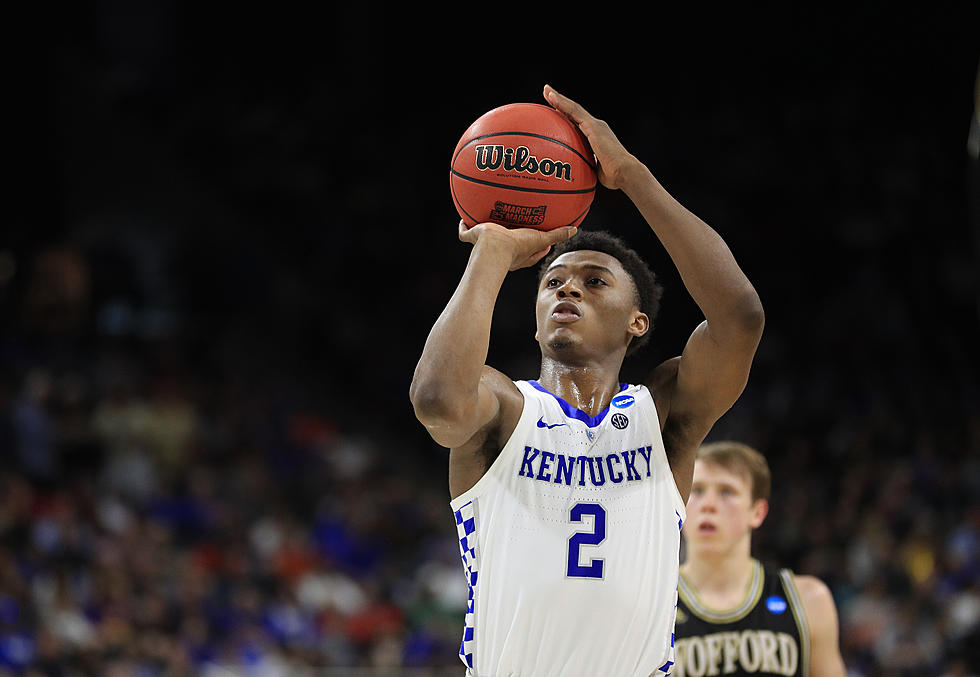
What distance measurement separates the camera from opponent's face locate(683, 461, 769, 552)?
4.64 meters

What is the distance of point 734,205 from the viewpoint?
48.4 ft

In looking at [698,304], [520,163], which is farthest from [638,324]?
[520,163]

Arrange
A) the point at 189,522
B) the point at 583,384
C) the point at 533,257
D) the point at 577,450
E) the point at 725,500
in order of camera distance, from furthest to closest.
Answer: the point at 189,522 → the point at 725,500 → the point at 583,384 → the point at 533,257 → the point at 577,450

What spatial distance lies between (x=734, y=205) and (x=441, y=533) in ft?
19.3

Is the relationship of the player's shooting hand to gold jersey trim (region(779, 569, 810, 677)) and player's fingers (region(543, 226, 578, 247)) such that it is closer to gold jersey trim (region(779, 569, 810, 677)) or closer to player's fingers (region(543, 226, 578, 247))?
player's fingers (region(543, 226, 578, 247))

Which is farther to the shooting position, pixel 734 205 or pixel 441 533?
pixel 734 205

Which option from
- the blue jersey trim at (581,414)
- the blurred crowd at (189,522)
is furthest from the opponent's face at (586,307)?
the blurred crowd at (189,522)

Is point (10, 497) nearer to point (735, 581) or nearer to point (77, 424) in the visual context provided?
point (77, 424)

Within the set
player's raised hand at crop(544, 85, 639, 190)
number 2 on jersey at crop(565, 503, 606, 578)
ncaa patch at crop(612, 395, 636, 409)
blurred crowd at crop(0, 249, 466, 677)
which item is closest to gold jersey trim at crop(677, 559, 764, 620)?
ncaa patch at crop(612, 395, 636, 409)

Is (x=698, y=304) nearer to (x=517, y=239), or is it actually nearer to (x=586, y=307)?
(x=586, y=307)

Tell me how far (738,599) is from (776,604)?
0.52 feet

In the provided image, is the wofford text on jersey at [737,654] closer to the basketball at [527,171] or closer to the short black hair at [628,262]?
the short black hair at [628,262]

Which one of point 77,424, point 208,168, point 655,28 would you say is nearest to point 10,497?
point 77,424

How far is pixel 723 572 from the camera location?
4707 mm
